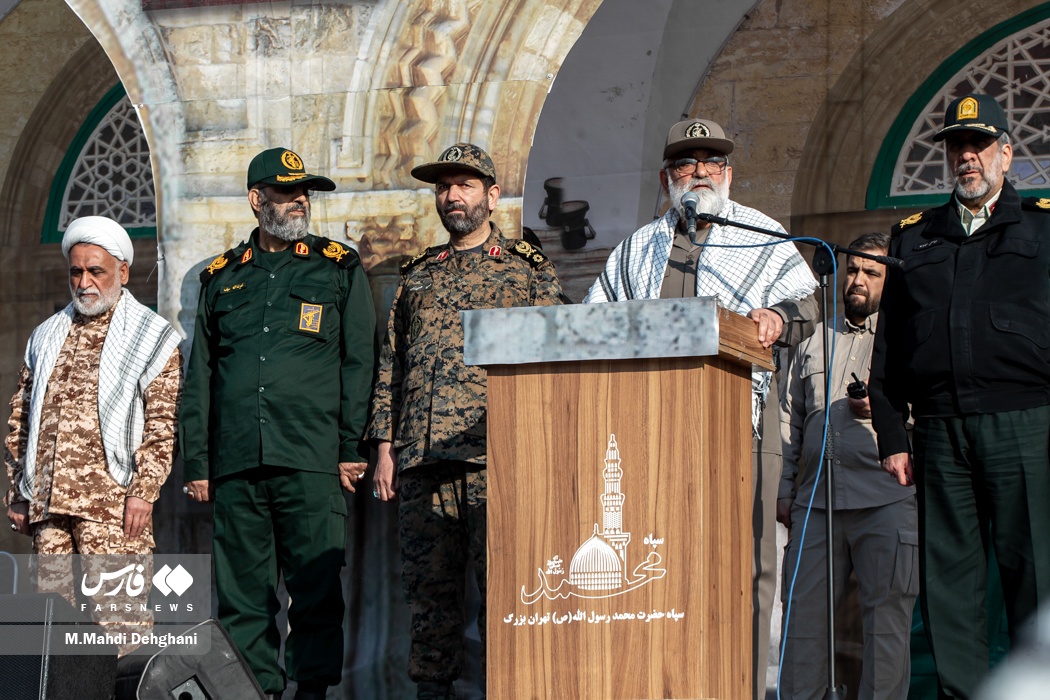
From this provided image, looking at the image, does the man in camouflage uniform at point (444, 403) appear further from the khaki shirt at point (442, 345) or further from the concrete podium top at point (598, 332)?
the concrete podium top at point (598, 332)

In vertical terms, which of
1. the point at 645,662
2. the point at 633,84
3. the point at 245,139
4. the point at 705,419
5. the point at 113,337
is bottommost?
the point at 645,662

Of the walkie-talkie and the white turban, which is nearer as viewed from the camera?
the walkie-talkie

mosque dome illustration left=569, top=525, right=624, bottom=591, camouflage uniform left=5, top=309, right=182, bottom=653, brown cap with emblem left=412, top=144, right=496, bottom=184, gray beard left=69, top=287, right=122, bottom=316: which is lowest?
mosque dome illustration left=569, top=525, right=624, bottom=591

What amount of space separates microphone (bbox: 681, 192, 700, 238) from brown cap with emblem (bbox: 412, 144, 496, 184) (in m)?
1.10

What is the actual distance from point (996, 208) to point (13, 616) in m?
3.04

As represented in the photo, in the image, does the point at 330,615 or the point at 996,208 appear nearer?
the point at 996,208

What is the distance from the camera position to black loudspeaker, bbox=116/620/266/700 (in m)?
3.98

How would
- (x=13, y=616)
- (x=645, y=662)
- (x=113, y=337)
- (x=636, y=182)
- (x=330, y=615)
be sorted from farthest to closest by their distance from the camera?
(x=636, y=182), (x=113, y=337), (x=330, y=615), (x=13, y=616), (x=645, y=662)

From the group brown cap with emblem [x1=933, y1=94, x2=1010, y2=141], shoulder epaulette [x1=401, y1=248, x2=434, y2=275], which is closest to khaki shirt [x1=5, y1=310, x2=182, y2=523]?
shoulder epaulette [x1=401, y1=248, x2=434, y2=275]

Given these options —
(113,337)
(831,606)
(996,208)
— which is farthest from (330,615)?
(996,208)

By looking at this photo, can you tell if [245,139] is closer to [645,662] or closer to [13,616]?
[13,616]

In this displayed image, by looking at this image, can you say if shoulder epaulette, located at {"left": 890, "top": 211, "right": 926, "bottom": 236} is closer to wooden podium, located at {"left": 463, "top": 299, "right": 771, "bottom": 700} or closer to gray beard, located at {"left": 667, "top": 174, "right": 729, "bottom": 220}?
gray beard, located at {"left": 667, "top": 174, "right": 729, "bottom": 220}

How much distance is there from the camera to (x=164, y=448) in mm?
5867

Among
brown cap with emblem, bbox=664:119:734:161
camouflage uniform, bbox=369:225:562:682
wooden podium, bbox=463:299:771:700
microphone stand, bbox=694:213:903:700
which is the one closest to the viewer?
wooden podium, bbox=463:299:771:700
